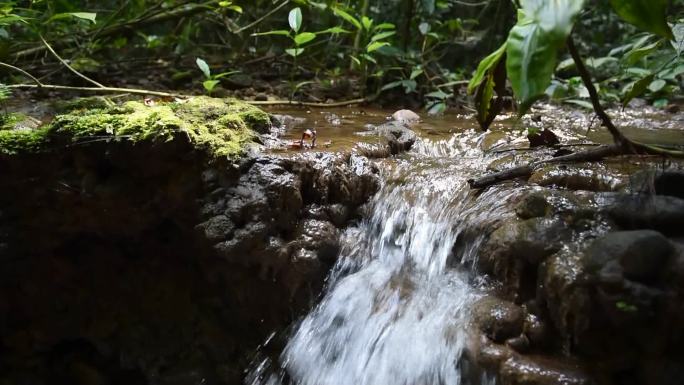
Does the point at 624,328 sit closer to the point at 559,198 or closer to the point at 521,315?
the point at 521,315

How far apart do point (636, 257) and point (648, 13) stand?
730 mm

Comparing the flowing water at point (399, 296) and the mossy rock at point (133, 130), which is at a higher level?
the mossy rock at point (133, 130)

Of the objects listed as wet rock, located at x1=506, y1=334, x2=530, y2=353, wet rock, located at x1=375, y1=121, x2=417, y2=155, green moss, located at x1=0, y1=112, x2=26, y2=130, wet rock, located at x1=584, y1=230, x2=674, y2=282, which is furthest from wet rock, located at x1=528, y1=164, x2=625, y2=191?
green moss, located at x1=0, y1=112, x2=26, y2=130

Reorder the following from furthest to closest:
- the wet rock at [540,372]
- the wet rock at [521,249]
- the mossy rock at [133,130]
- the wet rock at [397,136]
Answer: the wet rock at [397,136], the mossy rock at [133,130], the wet rock at [521,249], the wet rock at [540,372]

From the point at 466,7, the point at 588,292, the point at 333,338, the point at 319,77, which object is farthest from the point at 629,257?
the point at 466,7

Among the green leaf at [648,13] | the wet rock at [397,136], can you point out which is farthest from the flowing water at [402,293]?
the green leaf at [648,13]

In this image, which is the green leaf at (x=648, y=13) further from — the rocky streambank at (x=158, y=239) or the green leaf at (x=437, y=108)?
the green leaf at (x=437, y=108)

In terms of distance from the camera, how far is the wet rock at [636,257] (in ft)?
5.24

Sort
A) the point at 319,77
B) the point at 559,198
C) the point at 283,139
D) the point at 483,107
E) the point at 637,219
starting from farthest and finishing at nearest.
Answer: the point at 319,77 → the point at 283,139 → the point at 483,107 → the point at 559,198 → the point at 637,219

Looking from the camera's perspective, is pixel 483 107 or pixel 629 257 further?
pixel 483 107

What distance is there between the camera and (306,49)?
532 centimetres

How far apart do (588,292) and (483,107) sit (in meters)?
0.96

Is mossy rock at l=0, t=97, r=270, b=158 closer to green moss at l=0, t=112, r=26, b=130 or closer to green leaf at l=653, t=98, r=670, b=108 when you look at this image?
green moss at l=0, t=112, r=26, b=130

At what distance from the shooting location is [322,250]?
2453mm
